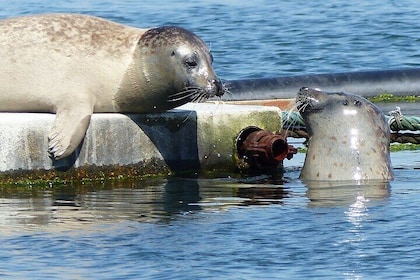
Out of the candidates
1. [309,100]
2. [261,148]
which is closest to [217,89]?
[309,100]

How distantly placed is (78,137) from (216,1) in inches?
612

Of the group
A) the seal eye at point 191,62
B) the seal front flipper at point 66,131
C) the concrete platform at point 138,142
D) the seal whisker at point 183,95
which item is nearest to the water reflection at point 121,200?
the concrete platform at point 138,142

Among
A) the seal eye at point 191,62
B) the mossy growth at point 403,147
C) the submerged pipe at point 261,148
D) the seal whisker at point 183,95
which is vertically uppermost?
the seal eye at point 191,62

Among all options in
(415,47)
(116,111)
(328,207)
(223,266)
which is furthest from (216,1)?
(223,266)

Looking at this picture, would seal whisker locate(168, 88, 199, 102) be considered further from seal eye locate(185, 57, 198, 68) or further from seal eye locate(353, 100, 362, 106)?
seal eye locate(353, 100, 362, 106)

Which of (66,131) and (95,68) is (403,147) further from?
(66,131)

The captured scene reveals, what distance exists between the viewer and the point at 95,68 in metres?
9.15

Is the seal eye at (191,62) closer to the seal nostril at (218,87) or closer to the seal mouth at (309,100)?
the seal nostril at (218,87)

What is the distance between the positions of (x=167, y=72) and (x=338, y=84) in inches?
203

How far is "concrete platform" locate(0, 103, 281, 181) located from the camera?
8.75m

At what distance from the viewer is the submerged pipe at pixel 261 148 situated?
31.1 feet

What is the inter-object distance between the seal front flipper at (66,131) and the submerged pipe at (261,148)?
1.27 m

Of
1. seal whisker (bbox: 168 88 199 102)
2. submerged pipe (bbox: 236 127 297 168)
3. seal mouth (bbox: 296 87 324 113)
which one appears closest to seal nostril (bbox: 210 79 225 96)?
seal whisker (bbox: 168 88 199 102)

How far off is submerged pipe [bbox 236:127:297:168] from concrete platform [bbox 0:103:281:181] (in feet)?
0.22
